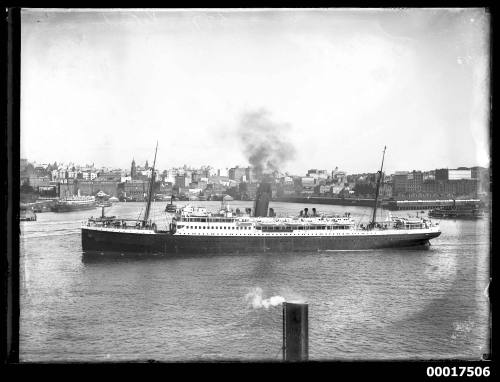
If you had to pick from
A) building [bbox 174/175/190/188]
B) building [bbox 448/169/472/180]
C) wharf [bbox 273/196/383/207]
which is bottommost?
wharf [bbox 273/196/383/207]

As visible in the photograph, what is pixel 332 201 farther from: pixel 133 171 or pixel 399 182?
pixel 133 171

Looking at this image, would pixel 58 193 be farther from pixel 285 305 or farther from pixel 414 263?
pixel 414 263

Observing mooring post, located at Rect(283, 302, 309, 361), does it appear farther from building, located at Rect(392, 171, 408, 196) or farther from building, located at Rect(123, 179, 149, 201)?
building, located at Rect(392, 171, 408, 196)

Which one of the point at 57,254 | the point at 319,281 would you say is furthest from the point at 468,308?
the point at 57,254

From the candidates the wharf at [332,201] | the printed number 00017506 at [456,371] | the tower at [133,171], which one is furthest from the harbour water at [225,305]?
the tower at [133,171]

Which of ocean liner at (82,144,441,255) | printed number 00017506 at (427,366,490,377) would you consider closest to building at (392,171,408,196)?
ocean liner at (82,144,441,255)

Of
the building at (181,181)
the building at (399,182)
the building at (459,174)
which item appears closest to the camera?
the building at (459,174)

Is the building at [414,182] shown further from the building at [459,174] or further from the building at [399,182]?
the building at [459,174]
